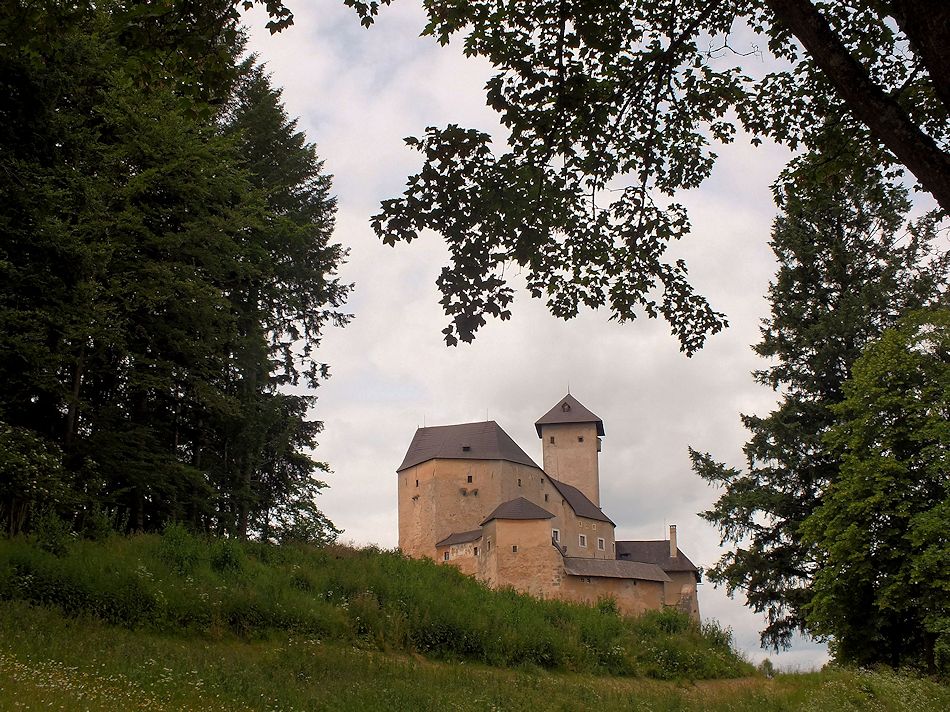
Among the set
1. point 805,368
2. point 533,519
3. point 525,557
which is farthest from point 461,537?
point 805,368

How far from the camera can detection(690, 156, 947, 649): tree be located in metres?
26.3

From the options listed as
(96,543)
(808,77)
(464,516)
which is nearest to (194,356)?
(96,543)

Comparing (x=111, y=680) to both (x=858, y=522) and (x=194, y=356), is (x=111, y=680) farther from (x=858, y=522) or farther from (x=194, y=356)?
(x=858, y=522)

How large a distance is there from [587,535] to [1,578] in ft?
167

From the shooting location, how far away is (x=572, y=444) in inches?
2721

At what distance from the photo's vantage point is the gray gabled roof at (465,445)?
58156mm

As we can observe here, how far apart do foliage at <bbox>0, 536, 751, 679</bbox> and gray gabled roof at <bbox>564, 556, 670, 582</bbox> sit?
23991 mm

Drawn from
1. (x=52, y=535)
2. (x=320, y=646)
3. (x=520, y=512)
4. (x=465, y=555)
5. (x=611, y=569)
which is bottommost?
(x=320, y=646)

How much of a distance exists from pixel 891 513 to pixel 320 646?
14.3 meters

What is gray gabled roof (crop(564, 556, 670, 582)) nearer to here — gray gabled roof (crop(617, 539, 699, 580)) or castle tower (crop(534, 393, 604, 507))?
gray gabled roof (crop(617, 539, 699, 580))

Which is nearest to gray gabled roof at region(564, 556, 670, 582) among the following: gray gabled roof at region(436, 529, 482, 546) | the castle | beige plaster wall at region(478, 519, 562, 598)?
the castle

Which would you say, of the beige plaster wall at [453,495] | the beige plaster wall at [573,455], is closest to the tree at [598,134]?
the beige plaster wall at [453,495]

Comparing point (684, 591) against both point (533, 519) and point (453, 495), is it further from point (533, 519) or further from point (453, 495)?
point (533, 519)

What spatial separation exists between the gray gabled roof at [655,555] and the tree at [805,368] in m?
35.7
